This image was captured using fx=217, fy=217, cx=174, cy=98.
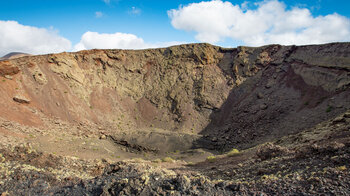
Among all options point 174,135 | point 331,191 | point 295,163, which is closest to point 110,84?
point 174,135

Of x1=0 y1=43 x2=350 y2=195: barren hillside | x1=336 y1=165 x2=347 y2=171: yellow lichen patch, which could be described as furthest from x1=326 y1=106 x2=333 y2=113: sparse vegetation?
x1=336 y1=165 x2=347 y2=171: yellow lichen patch

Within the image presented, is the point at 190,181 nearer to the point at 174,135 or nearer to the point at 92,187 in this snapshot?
the point at 92,187

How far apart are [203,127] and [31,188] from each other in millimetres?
22670

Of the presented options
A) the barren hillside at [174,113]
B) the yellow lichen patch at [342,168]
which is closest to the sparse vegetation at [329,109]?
the barren hillside at [174,113]

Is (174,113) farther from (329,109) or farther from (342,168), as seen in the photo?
(342,168)

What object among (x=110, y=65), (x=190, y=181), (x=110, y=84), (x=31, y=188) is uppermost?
(x=110, y=65)

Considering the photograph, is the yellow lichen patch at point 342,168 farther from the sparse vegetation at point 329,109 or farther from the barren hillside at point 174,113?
the sparse vegetation at point 329,109

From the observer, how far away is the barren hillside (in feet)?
35.6

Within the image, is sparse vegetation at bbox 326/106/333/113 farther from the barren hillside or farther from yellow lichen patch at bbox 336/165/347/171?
yellow lichen patch at bbox 336/165/347/171

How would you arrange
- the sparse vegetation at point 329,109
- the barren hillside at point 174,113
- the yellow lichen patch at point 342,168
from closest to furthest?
the yellow lichen patch at point 342,168 → the barren hillside at point 174,113 → the sparse vegetation at point 329,109

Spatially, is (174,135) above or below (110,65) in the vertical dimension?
below

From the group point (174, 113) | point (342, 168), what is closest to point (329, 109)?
point (342, 168)

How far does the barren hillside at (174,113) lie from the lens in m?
10.9

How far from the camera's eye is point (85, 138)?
23.2m
